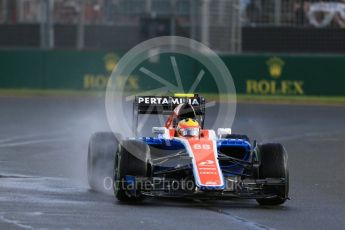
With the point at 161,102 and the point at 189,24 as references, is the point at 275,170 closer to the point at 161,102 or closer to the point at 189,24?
the point at 161,102

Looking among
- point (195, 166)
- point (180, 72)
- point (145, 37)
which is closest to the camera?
point (195, 166)

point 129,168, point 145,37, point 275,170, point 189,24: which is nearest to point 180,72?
point 145,37

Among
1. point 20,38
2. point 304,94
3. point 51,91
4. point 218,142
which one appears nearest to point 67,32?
point 20,38

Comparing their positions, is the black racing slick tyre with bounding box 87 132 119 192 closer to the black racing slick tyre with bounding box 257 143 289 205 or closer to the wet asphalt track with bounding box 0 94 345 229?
the wet asphalt track with bounding box 0 94 345 229

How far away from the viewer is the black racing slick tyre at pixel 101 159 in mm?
11445

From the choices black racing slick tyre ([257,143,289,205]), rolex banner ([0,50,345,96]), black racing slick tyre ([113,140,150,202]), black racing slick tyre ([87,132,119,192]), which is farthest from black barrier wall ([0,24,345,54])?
black racing slick tyre ([113,140,150,202])

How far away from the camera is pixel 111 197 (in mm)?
10523

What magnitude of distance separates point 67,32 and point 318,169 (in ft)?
65.4

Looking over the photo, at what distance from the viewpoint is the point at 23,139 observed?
17.3 meters

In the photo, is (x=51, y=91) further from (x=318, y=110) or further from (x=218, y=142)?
(x=218, y=142)

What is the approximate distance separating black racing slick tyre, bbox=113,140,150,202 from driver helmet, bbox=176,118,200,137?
637 millimetres

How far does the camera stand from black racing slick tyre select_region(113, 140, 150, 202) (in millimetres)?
9945

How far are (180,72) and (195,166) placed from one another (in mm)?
18312

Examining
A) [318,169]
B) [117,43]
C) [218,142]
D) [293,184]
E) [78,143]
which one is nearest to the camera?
[218,142]
